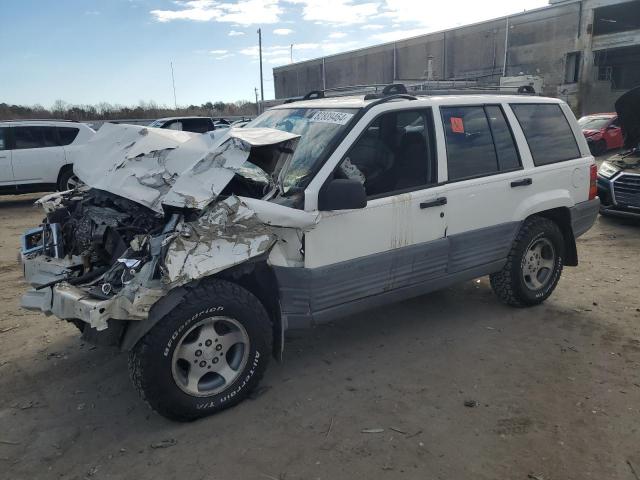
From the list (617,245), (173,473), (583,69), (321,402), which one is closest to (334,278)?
(321,402)

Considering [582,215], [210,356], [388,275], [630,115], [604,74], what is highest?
[604,74]

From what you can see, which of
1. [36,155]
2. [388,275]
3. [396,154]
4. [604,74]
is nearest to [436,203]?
[396,154]

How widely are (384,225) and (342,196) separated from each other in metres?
0.60

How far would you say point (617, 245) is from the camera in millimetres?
7117

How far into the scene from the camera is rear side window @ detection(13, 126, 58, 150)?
11.2 meters

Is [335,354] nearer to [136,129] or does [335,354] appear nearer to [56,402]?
[56,402]

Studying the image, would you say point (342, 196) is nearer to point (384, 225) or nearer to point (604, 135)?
point (384, 225)

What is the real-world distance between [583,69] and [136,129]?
3678 cm

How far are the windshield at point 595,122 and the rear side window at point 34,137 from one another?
1583 centimetres

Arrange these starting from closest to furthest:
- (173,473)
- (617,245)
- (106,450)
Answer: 1. (173,473)
2. (106,450)
3. (617,245)

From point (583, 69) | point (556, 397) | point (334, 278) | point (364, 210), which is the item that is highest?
point (583, 69)

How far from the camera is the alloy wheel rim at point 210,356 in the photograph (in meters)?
3.02

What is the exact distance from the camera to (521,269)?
15.3 ft

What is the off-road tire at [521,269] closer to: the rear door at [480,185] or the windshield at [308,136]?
the rear door at [480,185]
